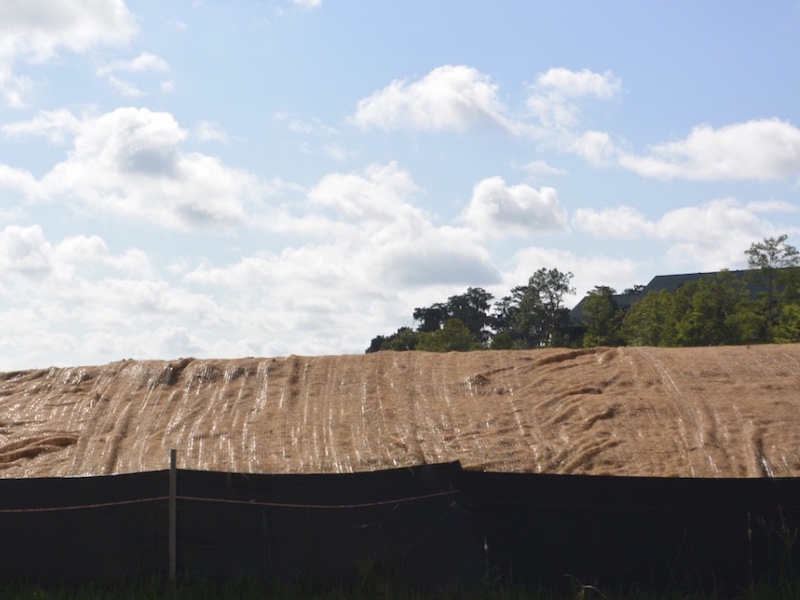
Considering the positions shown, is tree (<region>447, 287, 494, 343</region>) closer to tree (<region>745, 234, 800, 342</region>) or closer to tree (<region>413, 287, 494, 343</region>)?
tree (<region>413, 287, 494, 343</region>)

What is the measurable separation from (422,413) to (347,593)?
569 centimetres

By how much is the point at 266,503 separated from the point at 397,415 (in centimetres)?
532

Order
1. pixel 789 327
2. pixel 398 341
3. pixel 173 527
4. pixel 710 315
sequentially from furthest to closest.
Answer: pixel 398 341 → pixel 710 315 → pixel 789 327 → pixel 173 527

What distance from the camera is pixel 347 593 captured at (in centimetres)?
891

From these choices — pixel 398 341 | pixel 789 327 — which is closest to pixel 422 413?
pixel 789 327

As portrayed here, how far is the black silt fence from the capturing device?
8.98 metres

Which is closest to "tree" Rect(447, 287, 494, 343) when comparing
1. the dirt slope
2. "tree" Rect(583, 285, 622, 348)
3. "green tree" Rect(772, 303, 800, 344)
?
"tree" Rect(583, 285, 622, 348)

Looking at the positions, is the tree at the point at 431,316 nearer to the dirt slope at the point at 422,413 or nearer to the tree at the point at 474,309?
the tree at the point at 474,309

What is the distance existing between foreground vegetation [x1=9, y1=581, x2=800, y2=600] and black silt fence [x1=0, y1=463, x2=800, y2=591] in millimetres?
104

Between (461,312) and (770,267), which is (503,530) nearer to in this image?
(770,267)

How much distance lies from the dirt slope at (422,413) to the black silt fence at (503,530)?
11.0 ft

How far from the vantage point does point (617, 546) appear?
909 cm

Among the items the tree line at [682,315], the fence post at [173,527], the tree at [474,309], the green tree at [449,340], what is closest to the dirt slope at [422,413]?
the fence post at [173,527]

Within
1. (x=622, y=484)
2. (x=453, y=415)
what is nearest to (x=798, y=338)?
(x=453, y=415)
